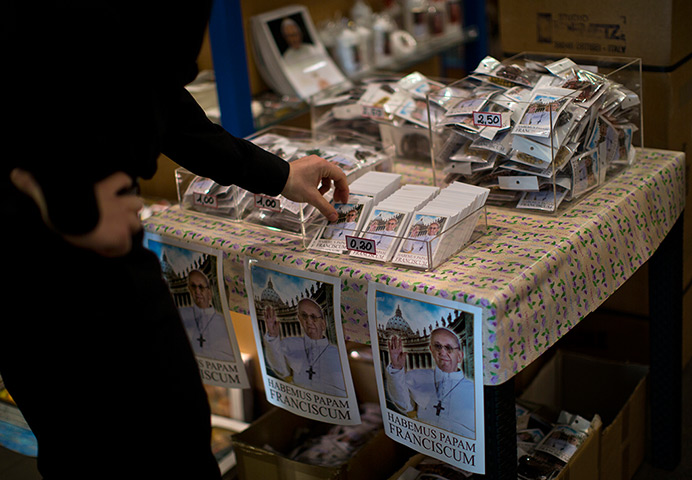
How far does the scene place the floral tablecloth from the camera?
137 cm

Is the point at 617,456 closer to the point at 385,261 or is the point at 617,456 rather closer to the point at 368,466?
the point at 368,466

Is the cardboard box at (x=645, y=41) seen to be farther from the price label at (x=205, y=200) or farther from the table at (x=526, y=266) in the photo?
the price label at (x=205, y=200)

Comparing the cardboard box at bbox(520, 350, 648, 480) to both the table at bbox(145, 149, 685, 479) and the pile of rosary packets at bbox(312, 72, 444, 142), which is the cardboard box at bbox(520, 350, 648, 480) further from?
the pile of rosary packets at bbox(312, 72, 444, 142)

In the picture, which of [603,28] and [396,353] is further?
[603,28]

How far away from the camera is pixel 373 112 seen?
223 centimetres

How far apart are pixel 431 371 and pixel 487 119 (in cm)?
62

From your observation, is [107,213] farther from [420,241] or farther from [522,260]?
[522,260]

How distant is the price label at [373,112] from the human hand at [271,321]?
780 millimetres

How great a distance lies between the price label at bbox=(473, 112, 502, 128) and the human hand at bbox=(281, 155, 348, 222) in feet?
1.13

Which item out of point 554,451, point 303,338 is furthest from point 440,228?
point 554,451

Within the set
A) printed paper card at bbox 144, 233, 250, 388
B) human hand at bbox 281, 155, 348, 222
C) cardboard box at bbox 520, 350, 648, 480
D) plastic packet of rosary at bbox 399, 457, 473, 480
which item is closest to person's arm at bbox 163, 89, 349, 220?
human hand at bbox 281, 155, 348, 222

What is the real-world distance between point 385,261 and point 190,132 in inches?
18.5

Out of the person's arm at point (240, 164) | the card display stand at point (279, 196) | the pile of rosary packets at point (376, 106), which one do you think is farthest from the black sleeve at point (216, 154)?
the pile of rosary packets at point (376, 106)

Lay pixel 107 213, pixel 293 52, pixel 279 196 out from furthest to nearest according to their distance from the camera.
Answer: pixel 293 52 < pixel 279 196 < pixel 107 213
